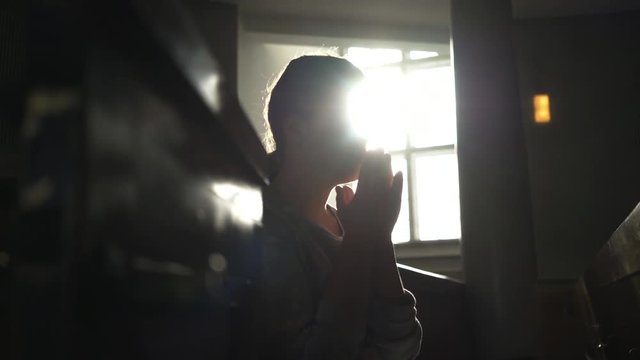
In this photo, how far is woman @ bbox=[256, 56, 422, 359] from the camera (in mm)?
475

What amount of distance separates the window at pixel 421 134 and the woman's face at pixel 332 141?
179 centimetres

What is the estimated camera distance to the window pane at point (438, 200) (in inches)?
94.2

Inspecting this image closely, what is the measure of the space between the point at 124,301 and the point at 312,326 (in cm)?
30

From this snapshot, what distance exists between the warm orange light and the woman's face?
80.2 inches

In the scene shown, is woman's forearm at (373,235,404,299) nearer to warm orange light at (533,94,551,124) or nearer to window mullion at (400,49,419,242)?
window mullion at (400,49,419,242)

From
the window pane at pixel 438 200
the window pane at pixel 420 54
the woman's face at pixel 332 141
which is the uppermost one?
the window pane at pixel 420 54

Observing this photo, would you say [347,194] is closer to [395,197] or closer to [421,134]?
[395,197]

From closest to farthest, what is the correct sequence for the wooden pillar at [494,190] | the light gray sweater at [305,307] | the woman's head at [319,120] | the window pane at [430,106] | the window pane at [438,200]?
1. the light gray sweater at [305,307]
2. the woman's head at [319,120]
3. the wooden pillar at [494,190]
4. the window pane at [438,200]
5. the window pane at [430,106]

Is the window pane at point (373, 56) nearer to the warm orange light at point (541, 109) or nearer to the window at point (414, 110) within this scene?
the window at point (414, 110)

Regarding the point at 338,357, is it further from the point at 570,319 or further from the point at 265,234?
the point at 570,319

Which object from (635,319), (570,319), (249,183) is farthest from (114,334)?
(570,319)

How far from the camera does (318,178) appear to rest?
0.58m

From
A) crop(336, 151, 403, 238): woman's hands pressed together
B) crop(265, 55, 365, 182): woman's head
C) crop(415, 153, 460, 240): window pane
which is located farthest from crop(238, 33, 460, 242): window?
crop(336, 151, 403, 238): woman's hands pressed together

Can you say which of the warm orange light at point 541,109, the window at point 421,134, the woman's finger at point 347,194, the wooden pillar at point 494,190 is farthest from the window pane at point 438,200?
the woman's finger at point 347,194
